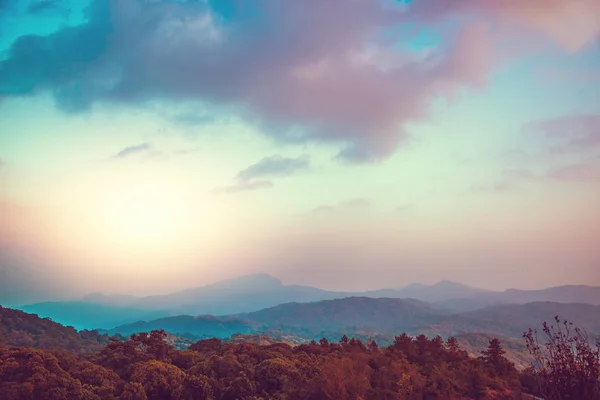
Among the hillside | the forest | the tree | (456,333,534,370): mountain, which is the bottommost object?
(456,333,534,370): mountain

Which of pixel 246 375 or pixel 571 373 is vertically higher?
pixel 571 373

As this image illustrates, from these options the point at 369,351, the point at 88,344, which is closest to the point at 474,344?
the point at 88,344

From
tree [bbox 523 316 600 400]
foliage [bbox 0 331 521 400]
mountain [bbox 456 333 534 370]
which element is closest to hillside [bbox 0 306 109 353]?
foliage [bbox 0 331 521 400]

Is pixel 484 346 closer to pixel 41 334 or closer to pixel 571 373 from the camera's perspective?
pixel 41 334

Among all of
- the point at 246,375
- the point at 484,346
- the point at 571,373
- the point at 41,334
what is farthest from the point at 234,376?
the point at 484,346

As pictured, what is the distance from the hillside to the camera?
82.8 metres

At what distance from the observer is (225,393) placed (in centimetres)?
1962

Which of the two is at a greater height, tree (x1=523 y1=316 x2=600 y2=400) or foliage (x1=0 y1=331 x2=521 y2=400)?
tree (x1=523 y1=316 x2=600 y2=400)

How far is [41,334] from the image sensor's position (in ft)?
306

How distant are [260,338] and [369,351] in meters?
95.4

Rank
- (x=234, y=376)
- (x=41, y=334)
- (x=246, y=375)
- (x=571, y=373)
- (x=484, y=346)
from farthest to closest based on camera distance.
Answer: (x=484, y=346) → (x=41, y=334) → (x=234, y=376) → (x=246, y=375) → (x=571, y=373)

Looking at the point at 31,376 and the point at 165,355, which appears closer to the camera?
the point at 31,376

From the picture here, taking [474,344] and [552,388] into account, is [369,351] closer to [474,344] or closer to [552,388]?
[552,388]

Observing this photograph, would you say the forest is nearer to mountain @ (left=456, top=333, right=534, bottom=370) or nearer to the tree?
the tree
